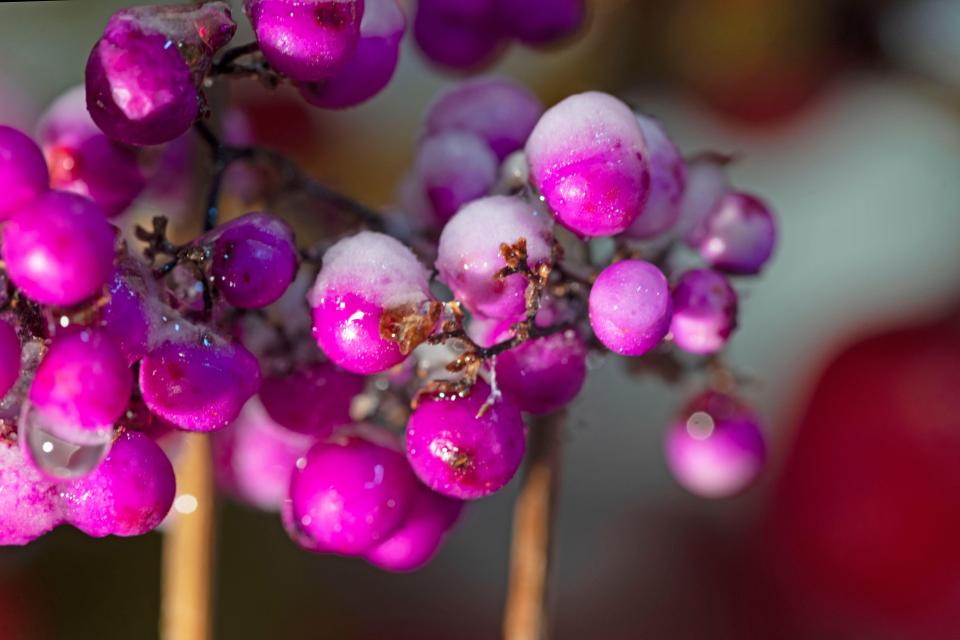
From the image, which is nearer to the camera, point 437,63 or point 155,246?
point 155,246

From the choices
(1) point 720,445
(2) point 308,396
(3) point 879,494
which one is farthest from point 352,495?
(3) point 879,494

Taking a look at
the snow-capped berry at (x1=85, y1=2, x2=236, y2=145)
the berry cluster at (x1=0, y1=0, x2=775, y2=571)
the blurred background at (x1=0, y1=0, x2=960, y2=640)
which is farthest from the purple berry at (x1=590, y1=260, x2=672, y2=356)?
the blurred background at (x1=0, y1=0, x2=960, y2=640)

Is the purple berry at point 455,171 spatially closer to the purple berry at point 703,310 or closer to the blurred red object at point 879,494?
the purple berry at point 703,310

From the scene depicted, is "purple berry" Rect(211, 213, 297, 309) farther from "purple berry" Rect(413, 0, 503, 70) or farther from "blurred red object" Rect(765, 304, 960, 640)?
"blurred red object" Rect(765, 304, 960, 640)

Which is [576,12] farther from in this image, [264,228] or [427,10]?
[264,228]

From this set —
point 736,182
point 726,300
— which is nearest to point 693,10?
point 736,182

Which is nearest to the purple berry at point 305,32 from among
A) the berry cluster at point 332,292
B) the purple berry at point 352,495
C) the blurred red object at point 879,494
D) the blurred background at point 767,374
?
the berry cluster at point 332,292
